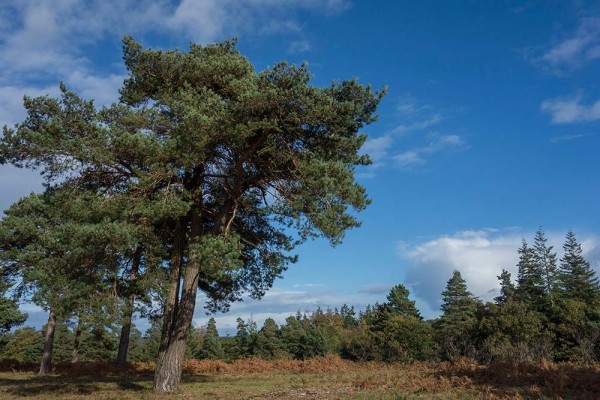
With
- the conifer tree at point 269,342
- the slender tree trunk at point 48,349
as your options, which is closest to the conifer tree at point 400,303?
the conifer tree at point 269,342

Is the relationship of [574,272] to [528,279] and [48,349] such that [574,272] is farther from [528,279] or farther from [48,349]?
[48,349]

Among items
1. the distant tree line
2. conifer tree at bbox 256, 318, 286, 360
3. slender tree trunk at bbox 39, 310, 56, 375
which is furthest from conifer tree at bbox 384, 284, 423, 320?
slender tree trunk at bbox 39, 310, 56, 375

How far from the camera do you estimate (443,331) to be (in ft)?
181

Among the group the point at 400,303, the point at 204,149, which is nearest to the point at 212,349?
the point at 400,303

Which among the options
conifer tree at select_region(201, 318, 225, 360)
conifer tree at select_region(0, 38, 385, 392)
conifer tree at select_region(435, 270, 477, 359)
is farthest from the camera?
conifer tree at select_region(201, 318, 225, 360)

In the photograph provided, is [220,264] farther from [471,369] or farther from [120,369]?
[120,369]

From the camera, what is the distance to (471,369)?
17.3 m

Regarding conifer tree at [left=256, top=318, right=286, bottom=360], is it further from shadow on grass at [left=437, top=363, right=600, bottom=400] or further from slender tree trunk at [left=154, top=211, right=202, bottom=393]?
slender tree trunk at [left=154, top=211, right=202, bottom=393]

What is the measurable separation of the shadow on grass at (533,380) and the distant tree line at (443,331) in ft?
50.6

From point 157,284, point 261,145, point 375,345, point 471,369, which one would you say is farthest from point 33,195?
point 375,345

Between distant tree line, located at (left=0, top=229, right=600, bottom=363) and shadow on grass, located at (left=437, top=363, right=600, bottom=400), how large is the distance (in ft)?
50.6

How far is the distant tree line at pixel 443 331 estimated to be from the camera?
40500mm

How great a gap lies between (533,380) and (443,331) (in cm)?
4333

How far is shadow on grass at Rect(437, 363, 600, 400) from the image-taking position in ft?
40.3
